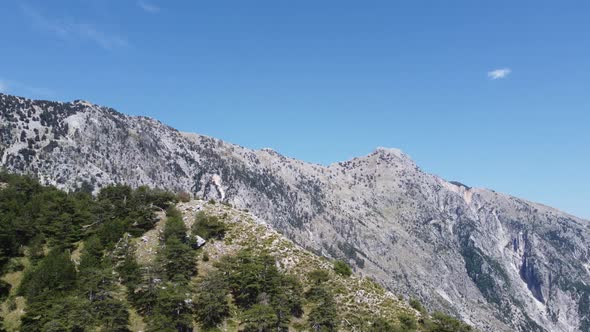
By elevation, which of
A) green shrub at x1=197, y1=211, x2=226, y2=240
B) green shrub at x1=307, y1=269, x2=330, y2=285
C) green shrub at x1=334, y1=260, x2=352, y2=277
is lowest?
green shrub at x1=307, y1=269, x2=330, y2=285

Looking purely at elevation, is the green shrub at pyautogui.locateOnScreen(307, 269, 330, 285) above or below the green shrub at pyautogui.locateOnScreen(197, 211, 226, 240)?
below

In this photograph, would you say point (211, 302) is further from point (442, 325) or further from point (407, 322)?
point (442, 325)

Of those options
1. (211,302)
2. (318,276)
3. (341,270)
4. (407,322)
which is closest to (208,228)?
(318,276)

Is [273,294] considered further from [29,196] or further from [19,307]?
[29,196]

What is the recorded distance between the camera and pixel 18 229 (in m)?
92.6

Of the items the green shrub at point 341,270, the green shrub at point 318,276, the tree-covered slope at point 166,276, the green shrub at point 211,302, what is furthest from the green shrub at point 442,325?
the green shrub at point 211,302

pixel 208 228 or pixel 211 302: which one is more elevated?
pixel 208 228

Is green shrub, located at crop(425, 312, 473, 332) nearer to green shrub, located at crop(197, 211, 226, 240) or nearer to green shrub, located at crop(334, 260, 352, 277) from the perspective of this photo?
green shrub, located at crop(334, 260, 352, 277)

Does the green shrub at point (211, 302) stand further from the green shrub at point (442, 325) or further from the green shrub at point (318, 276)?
the green shrub at point (442, 325)

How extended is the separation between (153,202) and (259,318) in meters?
53.0

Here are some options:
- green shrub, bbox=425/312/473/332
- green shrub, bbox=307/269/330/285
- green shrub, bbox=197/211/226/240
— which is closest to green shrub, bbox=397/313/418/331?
green shrub, bbox=425/312/473/332

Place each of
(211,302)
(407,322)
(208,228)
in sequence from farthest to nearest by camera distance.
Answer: (208,228), (407,322), (211,302)

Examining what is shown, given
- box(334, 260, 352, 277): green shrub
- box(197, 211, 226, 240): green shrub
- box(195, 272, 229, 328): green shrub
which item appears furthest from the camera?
box(197, 211, 226, 240): green shrub

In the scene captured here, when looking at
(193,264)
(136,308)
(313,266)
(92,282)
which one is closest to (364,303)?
(313,266)
